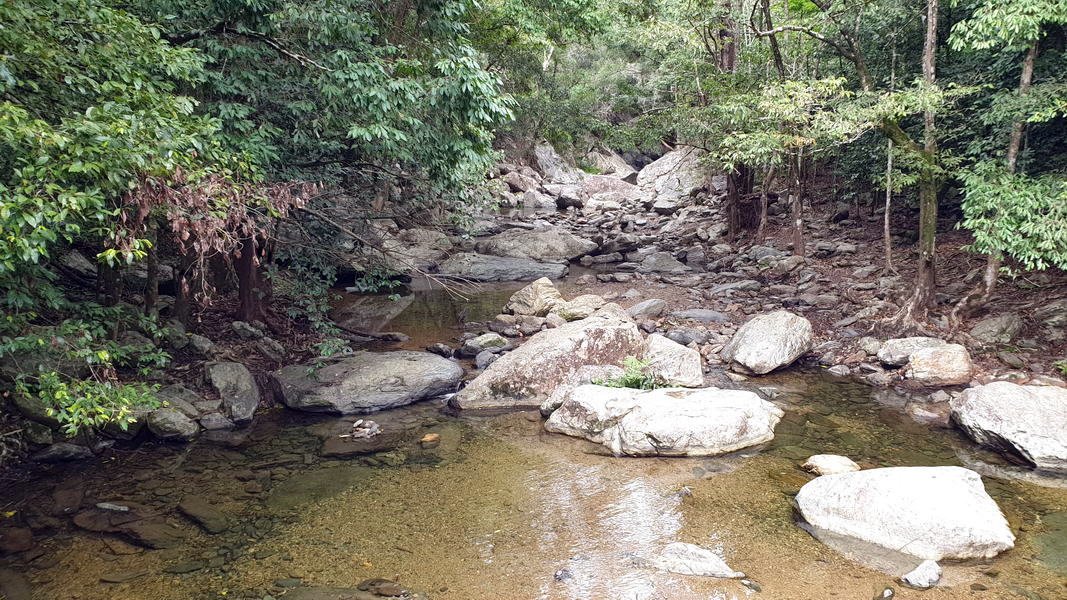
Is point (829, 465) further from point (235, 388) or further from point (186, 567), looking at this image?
point (235, 388)

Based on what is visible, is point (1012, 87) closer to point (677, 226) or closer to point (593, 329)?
point (593, 329)

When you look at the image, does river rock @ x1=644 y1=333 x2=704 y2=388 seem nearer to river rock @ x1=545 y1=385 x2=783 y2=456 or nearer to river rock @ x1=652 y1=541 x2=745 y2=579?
river rock @ x1=545 y1=385 x2=783 y2=456

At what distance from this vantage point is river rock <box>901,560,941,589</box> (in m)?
4.55

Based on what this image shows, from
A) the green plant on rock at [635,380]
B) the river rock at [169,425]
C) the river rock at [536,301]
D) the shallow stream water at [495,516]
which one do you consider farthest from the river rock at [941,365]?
the river rock at [169,425]

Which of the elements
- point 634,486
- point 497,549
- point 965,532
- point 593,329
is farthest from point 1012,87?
point 497,549

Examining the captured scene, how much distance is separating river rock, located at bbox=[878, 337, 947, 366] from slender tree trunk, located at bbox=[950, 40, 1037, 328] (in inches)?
41.7

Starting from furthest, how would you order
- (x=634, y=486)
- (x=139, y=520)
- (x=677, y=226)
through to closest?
(x=677, y=226) → (x=634, y=486) → (x=139, y=520)

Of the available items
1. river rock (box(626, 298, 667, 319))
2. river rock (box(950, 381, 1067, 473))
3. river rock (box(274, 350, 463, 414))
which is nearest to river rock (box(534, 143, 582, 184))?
river rock (box(626, 298, 667, 319))

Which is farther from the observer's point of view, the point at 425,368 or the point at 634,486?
the point at 425,368

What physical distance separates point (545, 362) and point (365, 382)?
8.54 feet

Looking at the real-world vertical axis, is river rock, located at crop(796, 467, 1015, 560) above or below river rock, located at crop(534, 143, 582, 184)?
below

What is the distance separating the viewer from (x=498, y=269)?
17.9 meters

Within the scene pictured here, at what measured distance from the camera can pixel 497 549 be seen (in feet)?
17.1

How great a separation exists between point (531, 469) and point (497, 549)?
163 centimetres
